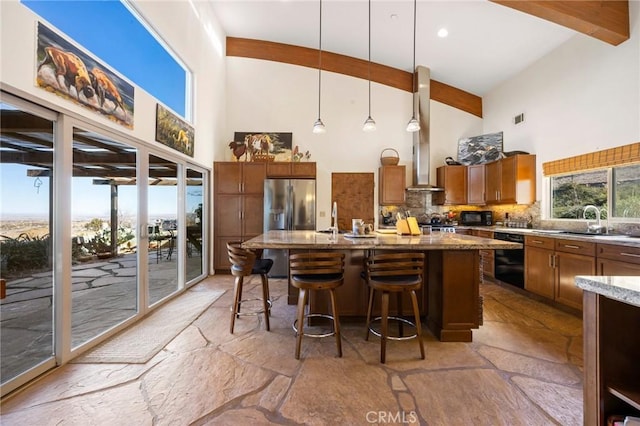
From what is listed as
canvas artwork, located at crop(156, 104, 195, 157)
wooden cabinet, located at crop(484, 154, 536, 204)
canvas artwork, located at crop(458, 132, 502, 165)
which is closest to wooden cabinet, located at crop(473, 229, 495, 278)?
wooden cabinet, located at crop(484, 154, 536, 204)

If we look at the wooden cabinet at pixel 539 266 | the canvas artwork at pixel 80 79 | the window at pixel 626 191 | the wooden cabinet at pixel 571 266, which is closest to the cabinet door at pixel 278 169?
the canvas artwork at pixel 80 79

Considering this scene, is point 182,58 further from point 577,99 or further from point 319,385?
point 577,99

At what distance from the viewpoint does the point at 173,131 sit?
3.66 metres

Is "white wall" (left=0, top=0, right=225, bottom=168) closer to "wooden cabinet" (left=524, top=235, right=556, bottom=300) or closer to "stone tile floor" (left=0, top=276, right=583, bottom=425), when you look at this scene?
"stone tile floor" (left=0, top=276, right=583, bottom=425)

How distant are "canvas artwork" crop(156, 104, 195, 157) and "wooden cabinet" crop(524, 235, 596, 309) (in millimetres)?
5183

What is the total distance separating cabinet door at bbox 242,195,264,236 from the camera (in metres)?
5.12

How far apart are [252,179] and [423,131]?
3.64 metres

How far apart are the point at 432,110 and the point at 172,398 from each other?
6508mm

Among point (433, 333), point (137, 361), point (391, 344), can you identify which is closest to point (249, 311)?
point (137, 361)

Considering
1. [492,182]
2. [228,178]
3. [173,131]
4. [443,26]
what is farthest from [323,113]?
[492,182]

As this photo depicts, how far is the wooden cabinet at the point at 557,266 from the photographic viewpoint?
305cm

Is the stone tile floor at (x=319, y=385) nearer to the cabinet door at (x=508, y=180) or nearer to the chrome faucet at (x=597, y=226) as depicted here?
the chrome faucet at (x=597, y=226)

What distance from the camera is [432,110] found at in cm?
595

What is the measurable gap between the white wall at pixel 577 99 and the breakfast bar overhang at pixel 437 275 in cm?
265
